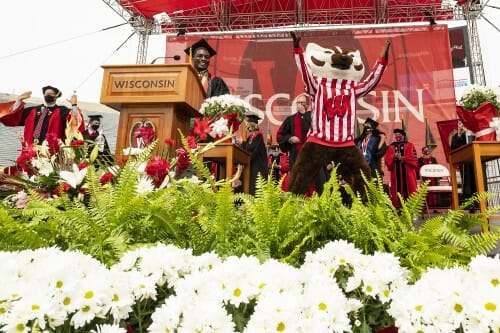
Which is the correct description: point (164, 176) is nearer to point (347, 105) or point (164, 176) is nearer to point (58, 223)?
point (58, 223)

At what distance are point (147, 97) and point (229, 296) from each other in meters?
1.79

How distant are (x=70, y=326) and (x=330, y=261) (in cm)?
47

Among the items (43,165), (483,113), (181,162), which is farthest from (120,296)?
(483,113)

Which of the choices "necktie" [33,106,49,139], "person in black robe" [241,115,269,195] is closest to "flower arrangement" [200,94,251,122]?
"person in black robe" [241,115,269,195]

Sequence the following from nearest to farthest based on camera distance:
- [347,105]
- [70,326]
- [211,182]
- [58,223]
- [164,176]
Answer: [70,326] → [58,223] → [211,182] → [164,176] → [347,105]

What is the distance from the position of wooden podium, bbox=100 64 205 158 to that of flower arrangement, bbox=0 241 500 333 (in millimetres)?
1513

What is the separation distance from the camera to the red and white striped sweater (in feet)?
8.74

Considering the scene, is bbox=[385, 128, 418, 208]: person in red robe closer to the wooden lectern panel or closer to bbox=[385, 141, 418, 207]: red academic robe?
bbox=[385, 141, 418, 207]: red academic robe

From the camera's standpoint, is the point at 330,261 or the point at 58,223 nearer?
the point at 330,261

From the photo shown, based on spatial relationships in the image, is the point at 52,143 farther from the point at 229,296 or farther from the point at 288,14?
the point at 288,14

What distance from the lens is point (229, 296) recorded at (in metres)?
0.56

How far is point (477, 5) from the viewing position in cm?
757

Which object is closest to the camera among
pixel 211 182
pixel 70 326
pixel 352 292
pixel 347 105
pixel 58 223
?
pixel 70 326

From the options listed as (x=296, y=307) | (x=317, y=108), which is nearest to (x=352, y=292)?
(x=296, y=307)
